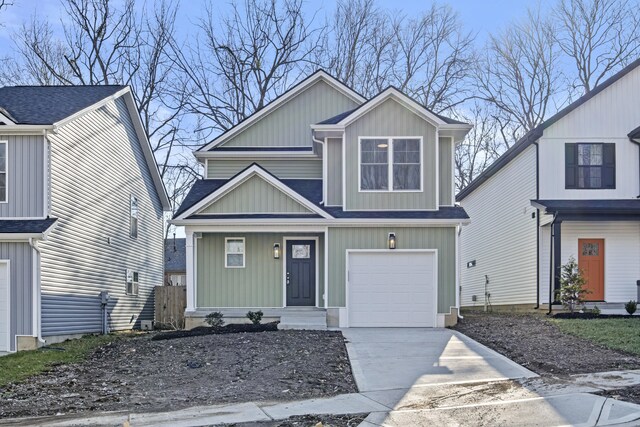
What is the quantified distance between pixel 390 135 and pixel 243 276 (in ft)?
17.5

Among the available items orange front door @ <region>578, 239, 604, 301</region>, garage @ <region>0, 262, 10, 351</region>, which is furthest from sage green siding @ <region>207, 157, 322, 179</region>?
orange front door @ <region>578, 239, 604, 301</region>

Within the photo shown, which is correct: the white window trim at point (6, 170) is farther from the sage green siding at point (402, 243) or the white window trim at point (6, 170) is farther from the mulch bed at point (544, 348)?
the mulch bed at point (544, 348)

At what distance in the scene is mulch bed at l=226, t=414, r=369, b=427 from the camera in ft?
25.0

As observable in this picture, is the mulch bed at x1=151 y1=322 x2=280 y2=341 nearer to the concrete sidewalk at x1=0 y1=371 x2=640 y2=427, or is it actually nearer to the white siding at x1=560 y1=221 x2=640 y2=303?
the concrete sidewalk at x1=0 y1=371 x2=640 y2=427

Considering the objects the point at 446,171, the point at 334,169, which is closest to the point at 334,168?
the point at 334,169

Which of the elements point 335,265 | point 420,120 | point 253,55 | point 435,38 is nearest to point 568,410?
point 335,265

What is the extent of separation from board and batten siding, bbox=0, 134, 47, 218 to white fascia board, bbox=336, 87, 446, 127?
7.16 meters

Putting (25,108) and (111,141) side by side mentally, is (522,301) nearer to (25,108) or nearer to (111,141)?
(111,141)

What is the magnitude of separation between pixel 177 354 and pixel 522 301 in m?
12.1

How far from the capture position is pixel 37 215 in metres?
14.9

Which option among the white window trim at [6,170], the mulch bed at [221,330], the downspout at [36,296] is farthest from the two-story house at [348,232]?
the white window trim at [6,170]

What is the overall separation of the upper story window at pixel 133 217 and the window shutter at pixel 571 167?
13568 mm

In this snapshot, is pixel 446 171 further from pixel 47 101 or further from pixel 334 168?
pixel 47 101

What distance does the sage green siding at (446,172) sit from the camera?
16.9 m
